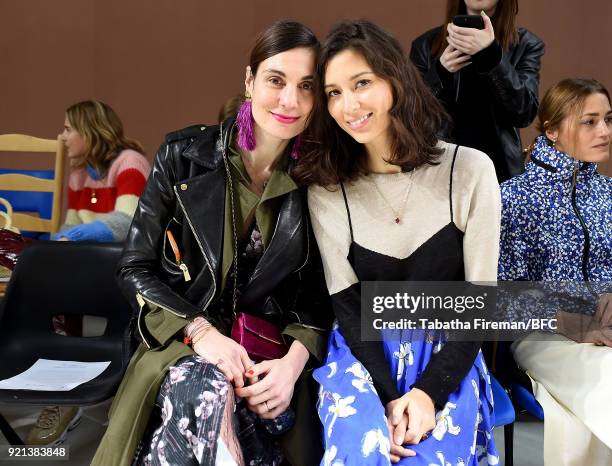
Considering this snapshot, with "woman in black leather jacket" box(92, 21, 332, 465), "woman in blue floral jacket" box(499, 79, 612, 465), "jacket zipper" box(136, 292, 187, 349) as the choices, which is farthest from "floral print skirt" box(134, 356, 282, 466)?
"woman in blue floral jacket" box(499, 79, 612, 465)

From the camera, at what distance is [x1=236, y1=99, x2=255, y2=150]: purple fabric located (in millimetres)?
2031

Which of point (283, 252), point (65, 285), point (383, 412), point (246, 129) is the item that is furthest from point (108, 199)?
point (383, 412)

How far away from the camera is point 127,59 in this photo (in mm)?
5672

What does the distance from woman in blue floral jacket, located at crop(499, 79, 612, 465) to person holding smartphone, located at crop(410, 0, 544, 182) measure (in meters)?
0.15

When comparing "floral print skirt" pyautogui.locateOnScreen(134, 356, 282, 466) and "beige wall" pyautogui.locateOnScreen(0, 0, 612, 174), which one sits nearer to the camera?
"floral print skirt" pyautogui.locateOnScreen(134, 356, 282, 466)

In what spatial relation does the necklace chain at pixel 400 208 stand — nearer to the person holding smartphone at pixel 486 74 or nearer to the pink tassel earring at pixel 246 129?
the pink tassel earring at pixel 246 129

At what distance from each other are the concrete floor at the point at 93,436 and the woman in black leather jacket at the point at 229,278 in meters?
0.88

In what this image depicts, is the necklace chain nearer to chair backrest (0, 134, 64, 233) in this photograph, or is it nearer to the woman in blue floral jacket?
the woman in blue floral jacket

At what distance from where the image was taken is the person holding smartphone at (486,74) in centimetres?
241

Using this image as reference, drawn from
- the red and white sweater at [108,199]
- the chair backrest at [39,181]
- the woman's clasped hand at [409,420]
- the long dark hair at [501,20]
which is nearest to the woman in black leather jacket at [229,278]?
the woman's clasped hand at [409,420]

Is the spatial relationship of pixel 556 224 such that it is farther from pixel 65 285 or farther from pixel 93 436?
pixel 93 436

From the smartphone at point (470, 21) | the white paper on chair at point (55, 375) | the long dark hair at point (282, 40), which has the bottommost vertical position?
the white paper on chair at point (55, 375)

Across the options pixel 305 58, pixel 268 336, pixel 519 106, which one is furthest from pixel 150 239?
pixel 519 106

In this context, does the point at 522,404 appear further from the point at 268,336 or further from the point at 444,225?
the point at 268,336
